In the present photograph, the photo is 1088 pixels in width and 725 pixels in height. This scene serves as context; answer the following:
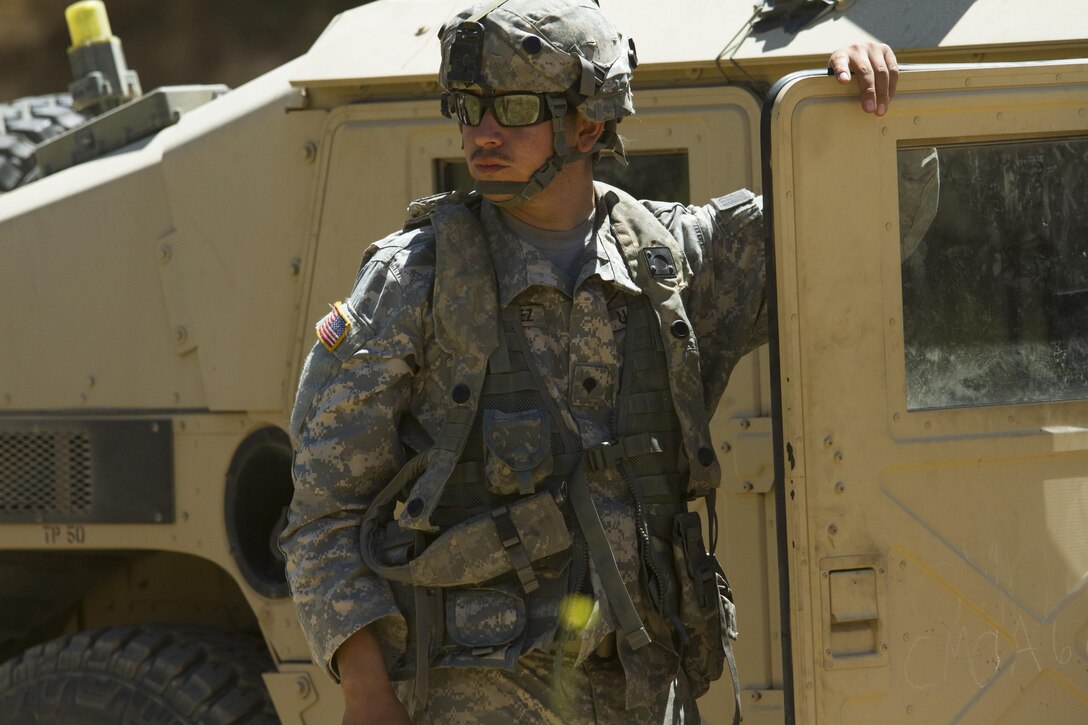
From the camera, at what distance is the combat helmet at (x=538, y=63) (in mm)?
2486

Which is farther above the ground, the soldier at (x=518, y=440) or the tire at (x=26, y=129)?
the tire at (x=26, y=129)

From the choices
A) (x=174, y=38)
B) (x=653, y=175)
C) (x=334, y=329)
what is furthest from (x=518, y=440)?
(x=174, y=38)

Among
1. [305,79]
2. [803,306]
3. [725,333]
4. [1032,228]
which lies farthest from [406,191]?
[1032,228]

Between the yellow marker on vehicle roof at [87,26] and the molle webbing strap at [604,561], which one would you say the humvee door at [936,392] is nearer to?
the molle webbing strap at [604,561]

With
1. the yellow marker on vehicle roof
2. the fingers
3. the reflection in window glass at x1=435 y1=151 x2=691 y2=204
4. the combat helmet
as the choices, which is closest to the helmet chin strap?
the combat helmet

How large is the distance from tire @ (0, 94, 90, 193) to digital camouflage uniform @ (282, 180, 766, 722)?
8.16 feet

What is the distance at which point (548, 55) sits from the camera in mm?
2498

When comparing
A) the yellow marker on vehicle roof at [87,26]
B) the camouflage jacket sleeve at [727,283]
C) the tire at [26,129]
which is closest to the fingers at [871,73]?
the camouflage jacket sleeve at [727,283]

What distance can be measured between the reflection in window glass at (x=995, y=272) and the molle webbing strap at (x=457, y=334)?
0.70 metres

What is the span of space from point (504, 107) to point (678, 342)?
1.59 feet

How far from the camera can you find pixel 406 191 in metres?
3.34

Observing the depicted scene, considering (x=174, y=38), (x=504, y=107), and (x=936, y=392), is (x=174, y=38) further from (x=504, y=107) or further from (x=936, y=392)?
(x=936, y=392)

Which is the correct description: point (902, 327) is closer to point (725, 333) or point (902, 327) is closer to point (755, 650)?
point (725, 333)

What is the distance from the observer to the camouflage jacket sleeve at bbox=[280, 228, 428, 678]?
7.89ft
